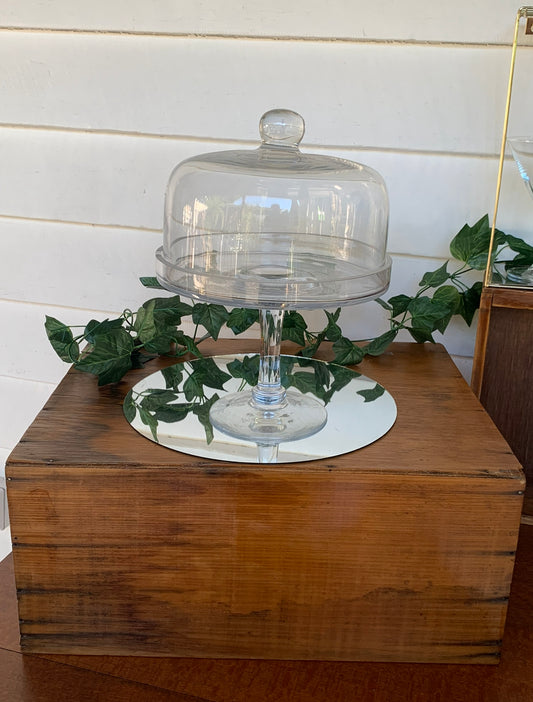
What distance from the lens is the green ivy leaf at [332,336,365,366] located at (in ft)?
3.31

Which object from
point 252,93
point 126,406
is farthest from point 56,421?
point 252,93

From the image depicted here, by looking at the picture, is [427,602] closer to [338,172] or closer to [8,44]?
[338,172]

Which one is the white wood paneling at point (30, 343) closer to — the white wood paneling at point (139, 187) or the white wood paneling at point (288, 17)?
the white wood paneling at point (139, 187)

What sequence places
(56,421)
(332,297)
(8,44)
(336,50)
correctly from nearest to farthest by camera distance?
(332,297) → (56,421) → (336,50) → (8,44)

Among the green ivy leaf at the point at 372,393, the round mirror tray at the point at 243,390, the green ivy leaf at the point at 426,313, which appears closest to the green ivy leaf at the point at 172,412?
the round mirror tray at the point at 243,390

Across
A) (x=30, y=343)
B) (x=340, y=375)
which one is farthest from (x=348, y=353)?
(x=30, y=343)

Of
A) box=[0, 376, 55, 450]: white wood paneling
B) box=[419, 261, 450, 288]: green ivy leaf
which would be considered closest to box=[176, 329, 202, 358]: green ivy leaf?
box=[419, 261, 450, 288]: green ivy leaf

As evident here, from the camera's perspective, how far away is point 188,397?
2.90ft

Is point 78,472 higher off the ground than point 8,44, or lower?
lower

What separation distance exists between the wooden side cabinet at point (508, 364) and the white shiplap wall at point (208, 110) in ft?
0.53

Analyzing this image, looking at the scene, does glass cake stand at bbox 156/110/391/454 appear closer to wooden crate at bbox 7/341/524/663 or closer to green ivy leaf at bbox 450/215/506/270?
wooden crate at bbox 7/341/524/663

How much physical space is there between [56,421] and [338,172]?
39cm

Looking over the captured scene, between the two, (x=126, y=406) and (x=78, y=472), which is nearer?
(x=78, y=472)

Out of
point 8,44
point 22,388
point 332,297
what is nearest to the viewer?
point 332,297
